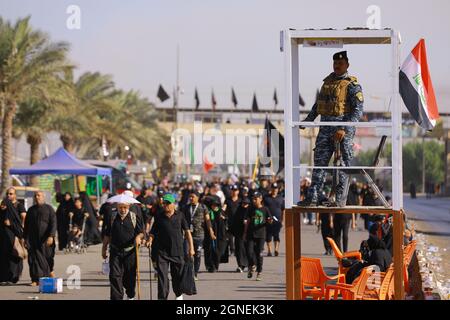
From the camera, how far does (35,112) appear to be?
1572 inches

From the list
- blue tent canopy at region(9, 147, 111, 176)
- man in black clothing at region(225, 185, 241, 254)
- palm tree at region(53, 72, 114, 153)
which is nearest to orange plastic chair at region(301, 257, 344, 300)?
man in black clothing at region(225, 185, 241, 254)

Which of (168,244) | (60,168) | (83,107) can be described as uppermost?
(83,107)

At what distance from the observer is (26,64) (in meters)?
35.4

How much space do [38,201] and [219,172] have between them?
6962 centimetres

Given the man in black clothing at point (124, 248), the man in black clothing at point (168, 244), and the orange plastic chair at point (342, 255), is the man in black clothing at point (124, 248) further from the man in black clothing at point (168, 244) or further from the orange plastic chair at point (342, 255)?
the orange plastic chair at point (342, 255)

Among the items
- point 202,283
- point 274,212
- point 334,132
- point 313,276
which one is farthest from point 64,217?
point 334,132

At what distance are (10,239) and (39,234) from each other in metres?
0.90

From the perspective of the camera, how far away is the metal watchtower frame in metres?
9.72

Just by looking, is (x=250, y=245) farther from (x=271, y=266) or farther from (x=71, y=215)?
(x=71, y=215)

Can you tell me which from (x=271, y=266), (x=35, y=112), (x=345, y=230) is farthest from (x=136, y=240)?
(x=35, y=112)

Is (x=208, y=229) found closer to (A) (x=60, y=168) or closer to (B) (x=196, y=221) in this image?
(B) (x=196, y=221)

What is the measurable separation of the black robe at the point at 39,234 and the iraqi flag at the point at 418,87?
30.0 ft

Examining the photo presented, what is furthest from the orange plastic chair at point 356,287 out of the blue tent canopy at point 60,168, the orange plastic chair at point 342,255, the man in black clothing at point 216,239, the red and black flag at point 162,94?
the red and black flag at point 162,94

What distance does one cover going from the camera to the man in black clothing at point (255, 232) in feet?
63.2
